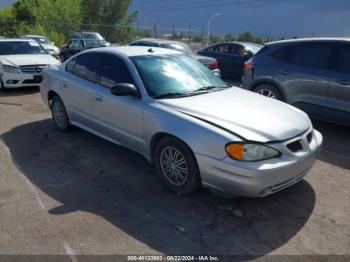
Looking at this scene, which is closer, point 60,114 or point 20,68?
point 60,114

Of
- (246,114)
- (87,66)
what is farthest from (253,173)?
(87,66)

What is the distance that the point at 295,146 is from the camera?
12.3ft

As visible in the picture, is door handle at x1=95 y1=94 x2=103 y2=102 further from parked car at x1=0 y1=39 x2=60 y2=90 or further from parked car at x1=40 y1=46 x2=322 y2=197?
parked car at x1=0 y1=39 x2=60 y2=90

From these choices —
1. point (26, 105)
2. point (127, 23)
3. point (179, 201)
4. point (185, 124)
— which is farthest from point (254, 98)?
point (127, 23)

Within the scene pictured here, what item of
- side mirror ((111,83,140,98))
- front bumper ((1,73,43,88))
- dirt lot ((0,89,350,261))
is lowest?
dirt lot ((0,89,350,261))

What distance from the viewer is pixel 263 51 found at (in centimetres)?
723

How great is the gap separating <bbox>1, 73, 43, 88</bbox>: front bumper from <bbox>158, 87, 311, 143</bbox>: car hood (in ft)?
21.7

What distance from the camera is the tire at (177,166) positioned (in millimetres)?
3781

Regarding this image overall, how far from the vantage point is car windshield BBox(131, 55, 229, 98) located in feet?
14.4

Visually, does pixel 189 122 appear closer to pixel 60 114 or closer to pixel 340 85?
pixel 60 114

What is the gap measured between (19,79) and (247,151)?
786cm

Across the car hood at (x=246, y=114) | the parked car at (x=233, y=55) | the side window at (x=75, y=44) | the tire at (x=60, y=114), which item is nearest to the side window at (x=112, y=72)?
the car hood at (x=246, y=114)

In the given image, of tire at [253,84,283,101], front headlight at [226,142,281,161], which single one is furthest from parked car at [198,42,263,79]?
front headlight at [226,142,281,161]

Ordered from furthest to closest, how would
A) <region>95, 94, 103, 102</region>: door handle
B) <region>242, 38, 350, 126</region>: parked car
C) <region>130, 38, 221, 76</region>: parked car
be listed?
<region>130, 38, 221, 76</region>: parked car, <region>242, 38, 350, 126</region>: parked car, <region>95, 94, 103, 102</region>: door handle
